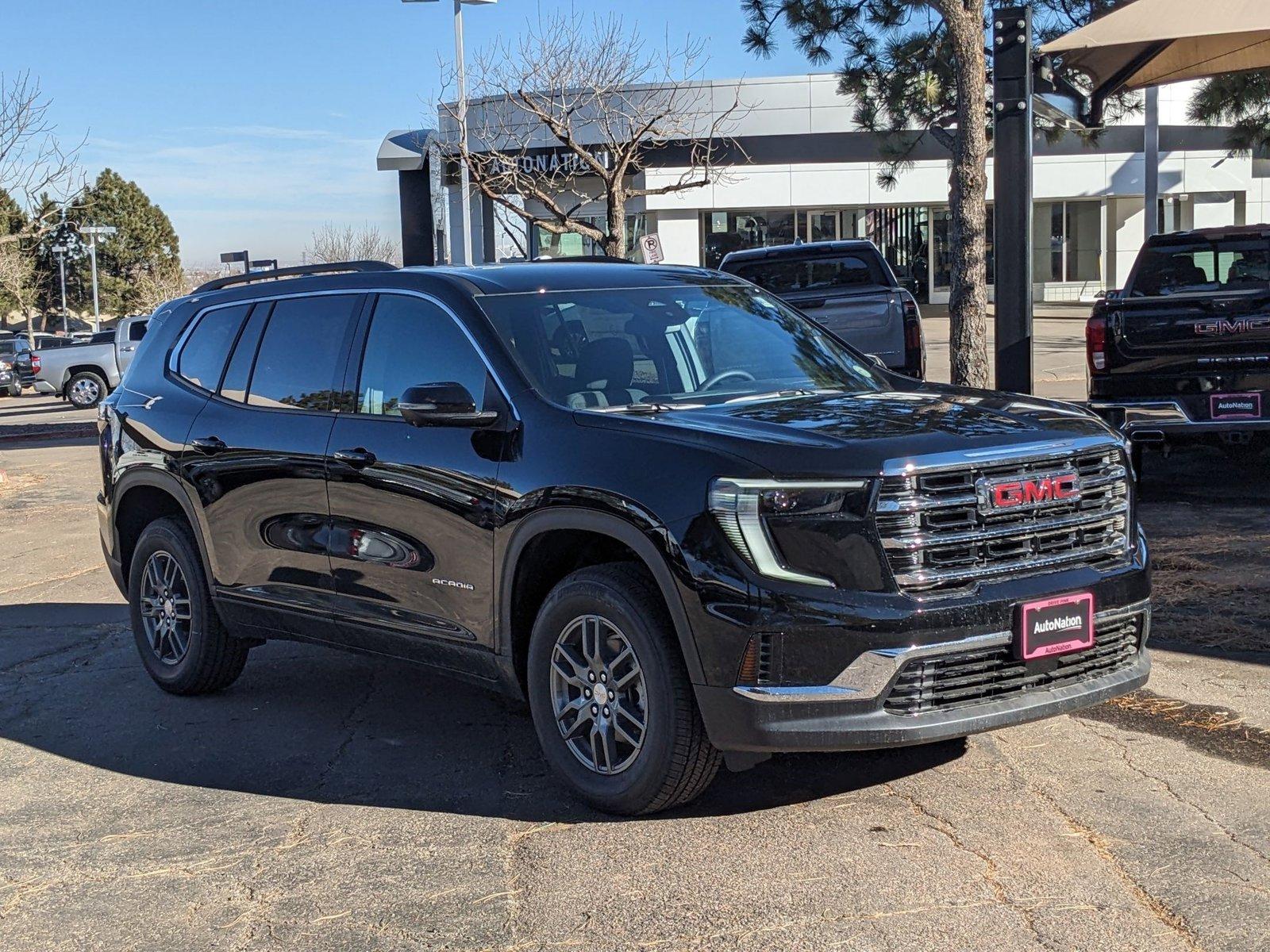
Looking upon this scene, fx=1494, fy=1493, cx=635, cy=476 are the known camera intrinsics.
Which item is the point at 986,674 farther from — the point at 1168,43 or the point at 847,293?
the point at 847,293

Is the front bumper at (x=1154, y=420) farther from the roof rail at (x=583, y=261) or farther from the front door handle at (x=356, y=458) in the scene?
the front door handle at (x=356, y=458)

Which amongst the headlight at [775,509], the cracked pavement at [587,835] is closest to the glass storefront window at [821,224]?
the cracked pavement at [587,835]

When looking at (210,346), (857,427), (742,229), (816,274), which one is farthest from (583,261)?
(742,229)

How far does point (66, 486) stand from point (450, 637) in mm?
12426

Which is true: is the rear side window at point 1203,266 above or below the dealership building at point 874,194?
below

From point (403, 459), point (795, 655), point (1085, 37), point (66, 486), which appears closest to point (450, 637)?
point (403, 459)

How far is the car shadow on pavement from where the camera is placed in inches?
207

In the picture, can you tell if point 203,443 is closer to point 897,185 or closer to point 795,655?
point 795,655

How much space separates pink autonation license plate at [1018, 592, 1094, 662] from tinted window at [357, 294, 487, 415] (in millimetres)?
2109

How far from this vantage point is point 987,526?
181 inches

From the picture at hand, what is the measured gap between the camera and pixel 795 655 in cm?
439

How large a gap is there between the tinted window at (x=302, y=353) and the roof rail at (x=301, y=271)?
0.16 metres

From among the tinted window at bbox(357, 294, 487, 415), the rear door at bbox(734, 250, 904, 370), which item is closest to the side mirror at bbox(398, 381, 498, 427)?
the tinted window at bbox(357, 294, 487, 415)

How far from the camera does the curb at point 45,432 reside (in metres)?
24.5
